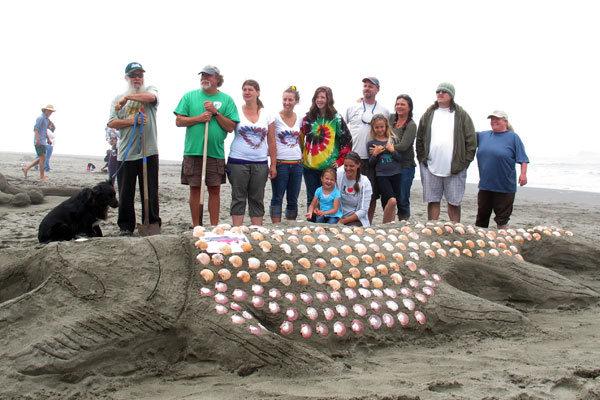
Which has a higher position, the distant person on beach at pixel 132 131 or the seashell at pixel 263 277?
the distant person on beach at pixel 132 131

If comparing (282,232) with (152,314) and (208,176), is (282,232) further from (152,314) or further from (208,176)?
(208,176)

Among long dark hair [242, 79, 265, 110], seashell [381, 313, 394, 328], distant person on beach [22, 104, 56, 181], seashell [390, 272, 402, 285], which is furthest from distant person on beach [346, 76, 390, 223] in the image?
distant person on beach [22, 104, 56, 181]

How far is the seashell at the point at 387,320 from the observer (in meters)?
3.58

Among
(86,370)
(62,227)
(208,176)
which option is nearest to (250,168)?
(208,176)

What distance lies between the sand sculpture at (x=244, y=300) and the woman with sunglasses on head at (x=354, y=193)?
5.53 feet

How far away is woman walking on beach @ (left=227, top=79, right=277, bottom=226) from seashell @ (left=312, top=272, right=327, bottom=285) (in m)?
2.65

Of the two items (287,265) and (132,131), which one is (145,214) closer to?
(132,131)

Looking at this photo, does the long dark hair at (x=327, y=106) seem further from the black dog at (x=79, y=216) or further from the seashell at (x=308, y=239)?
the seashell at (x=308, y=239)

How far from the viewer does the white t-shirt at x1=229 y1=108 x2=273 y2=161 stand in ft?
20.1

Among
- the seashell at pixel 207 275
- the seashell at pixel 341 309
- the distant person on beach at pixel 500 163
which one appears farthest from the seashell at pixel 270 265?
the distant person on beach at pixel 500 163

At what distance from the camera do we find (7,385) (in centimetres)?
254

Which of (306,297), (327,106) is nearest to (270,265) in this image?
(306,297)

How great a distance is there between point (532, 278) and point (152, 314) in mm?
3274

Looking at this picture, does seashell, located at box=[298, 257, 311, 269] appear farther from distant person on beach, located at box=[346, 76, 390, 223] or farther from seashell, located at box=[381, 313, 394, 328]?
distant person on beach, located at box=[346, 76, 390, 223]
